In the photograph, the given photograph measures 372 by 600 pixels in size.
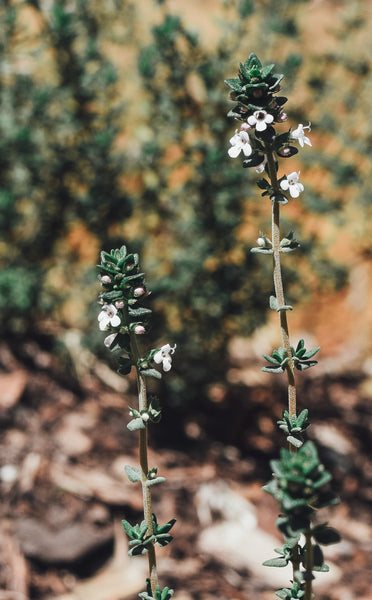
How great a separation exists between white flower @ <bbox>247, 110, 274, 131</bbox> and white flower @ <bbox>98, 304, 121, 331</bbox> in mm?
571

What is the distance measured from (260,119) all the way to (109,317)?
2.05 feet

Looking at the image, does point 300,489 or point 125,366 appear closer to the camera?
point 300,489

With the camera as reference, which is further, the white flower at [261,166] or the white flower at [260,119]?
the white flower at [261,166]

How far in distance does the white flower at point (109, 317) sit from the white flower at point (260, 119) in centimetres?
57

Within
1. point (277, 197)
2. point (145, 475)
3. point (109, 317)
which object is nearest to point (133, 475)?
point (145, 475)

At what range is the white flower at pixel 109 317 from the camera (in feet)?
4.90

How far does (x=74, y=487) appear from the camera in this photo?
3.76 metres

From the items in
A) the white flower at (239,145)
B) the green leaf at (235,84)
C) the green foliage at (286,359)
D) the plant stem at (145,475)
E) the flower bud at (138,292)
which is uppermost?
the green leaf at (235,84)

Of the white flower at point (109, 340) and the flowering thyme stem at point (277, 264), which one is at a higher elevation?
the flowering thyme stem at point (277, 264)

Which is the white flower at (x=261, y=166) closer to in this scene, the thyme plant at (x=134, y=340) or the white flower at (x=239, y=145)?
the white flower at (x=239, y=145)

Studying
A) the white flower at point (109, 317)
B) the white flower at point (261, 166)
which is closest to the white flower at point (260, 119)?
the white flower at point (261, 166)

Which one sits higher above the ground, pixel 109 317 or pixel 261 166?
pixel 261 166

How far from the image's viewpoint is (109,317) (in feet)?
4.97

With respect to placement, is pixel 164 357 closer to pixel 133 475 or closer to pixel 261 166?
pixel 133 475
